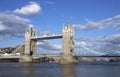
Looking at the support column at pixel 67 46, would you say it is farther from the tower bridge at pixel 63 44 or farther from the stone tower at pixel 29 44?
the stone tower at pixel 29 44

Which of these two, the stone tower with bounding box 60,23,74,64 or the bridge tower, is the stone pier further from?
the bridge tower

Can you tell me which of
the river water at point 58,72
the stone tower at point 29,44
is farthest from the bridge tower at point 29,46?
the river water at point 58,72

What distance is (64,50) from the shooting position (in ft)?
445

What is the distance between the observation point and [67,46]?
446ft

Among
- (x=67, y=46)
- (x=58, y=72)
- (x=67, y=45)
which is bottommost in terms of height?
(x=58, y=72)

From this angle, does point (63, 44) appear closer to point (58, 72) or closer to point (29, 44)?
point (29, 44)

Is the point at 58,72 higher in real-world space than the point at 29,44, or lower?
lower

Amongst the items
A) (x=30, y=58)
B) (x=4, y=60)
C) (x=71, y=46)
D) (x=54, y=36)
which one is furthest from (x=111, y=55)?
(x=4, y=60)

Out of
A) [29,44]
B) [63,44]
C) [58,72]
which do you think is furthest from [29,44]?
[58,72]

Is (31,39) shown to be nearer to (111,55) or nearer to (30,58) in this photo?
(30,58)

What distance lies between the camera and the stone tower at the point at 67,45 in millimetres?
131625

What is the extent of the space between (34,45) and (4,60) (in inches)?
966

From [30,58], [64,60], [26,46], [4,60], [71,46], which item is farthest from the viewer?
[4,60]

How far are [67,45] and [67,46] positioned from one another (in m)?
0.47
